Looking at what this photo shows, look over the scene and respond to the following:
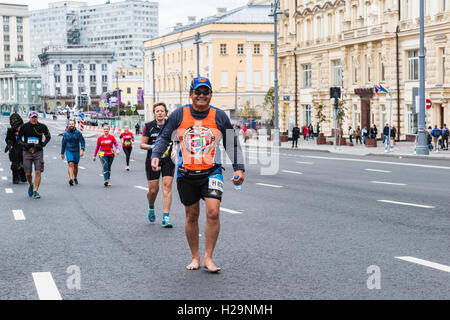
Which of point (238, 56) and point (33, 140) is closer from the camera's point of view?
point (33, 140)

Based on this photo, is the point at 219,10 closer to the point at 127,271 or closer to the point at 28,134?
the point at 28,134

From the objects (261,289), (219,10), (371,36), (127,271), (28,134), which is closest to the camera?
(261,289)

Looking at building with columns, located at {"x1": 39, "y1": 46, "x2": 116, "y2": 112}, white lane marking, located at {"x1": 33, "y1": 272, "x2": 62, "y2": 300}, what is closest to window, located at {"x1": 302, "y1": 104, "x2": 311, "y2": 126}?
white lane marking, located at {"x1": 33, "y1": 272, "x2": 62, "y2": 300}

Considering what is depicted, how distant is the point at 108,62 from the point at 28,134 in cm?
18464

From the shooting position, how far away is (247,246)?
9914mm

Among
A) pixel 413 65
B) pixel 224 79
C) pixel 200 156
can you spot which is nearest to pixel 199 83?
pixel 200 156

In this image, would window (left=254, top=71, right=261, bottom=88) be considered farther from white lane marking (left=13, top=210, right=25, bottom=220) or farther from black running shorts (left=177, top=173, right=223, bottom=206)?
black running shorts (left=177, top=173, right=223, bottom=206)

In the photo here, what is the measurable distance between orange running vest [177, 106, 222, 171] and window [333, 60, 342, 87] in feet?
171

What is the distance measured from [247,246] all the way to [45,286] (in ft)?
10.0

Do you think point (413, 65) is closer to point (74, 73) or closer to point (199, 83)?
point (199, 83)

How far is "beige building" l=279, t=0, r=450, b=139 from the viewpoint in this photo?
1821 inches

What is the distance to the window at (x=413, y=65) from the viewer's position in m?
49.1

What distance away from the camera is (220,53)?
309ft

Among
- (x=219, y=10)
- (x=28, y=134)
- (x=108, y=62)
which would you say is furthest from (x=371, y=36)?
(x=108, y=62)
